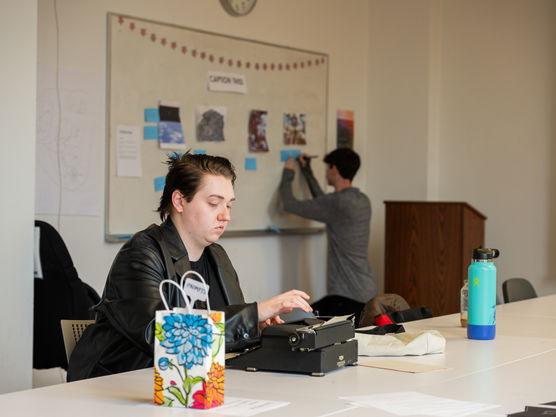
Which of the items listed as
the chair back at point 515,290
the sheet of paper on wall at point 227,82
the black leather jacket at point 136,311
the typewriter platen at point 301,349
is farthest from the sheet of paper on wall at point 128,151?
the typewriter platen at point 301,349

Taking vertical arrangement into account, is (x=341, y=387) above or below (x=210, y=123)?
below

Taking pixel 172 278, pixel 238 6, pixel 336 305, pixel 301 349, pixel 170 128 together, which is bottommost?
pixel 336 305

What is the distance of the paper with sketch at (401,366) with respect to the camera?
245 centimetres

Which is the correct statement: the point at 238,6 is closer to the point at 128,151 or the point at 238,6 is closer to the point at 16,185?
the point at 128,151

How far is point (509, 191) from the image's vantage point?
6.45 meters

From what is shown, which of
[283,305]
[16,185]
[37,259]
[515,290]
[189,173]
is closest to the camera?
[283,305]

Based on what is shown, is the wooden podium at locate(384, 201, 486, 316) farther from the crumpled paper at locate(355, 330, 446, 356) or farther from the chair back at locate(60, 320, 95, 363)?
the chair back at locate(60, 320, 95, 363)

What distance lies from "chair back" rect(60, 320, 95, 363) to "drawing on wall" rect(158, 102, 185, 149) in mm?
2465

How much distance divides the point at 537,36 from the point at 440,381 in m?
4.51

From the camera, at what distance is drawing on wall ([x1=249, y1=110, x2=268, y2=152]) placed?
5891 millimetres

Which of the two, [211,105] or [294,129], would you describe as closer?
[211,105]

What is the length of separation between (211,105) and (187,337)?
151 inches

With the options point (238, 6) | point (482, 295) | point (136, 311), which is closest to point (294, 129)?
point (238, 6)

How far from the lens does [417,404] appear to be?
6.64 feet
